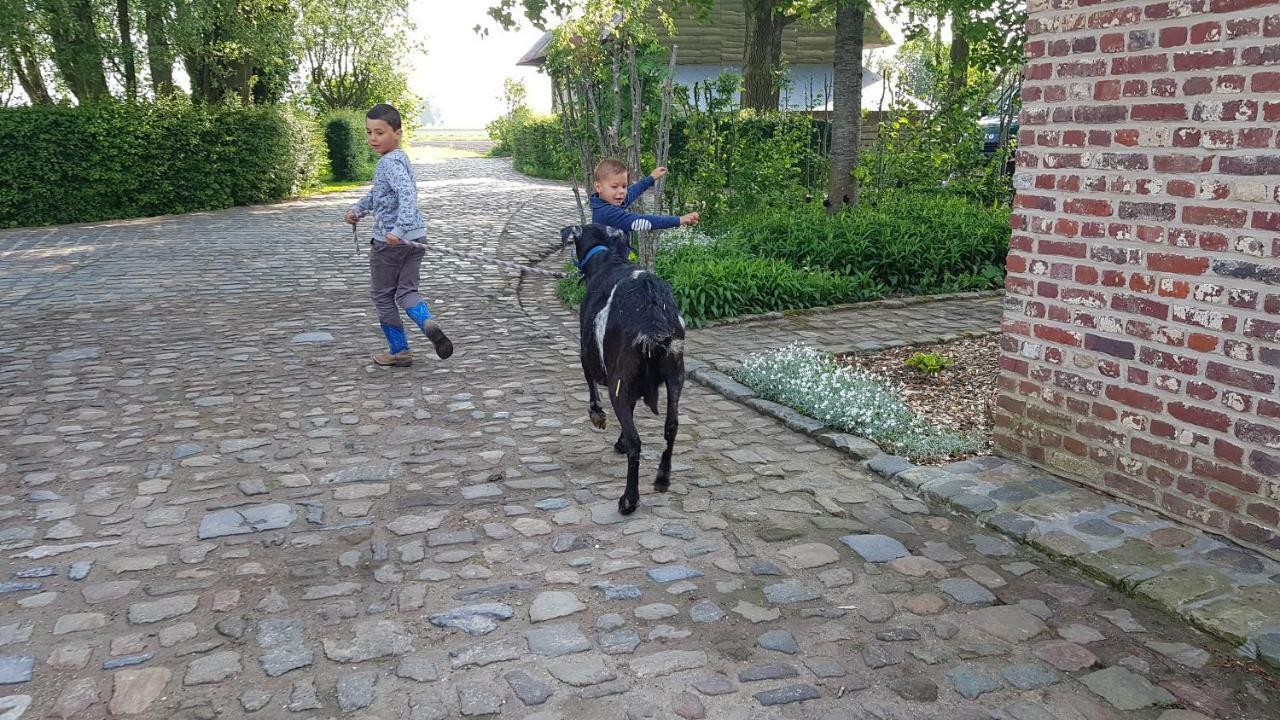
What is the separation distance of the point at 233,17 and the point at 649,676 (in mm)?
19187

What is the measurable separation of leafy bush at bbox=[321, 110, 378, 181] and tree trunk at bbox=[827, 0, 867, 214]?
679 inches

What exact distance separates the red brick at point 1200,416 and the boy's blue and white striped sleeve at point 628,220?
8.27 ft

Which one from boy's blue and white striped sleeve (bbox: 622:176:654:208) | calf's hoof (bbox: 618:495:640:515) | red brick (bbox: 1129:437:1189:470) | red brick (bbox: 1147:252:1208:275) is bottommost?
calf's hoof (bbox: 618:495:640:515)

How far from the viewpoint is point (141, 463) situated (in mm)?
5145

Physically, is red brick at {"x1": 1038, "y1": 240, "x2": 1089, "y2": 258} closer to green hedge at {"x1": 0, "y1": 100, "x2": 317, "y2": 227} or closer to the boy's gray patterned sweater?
the boy's gray patterned sweater

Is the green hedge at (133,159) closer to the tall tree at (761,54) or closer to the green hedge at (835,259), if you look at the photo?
the tall tree at (761,54)

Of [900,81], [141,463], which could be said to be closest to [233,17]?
[900,81]

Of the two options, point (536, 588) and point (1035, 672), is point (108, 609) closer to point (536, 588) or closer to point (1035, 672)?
point (536, 588)

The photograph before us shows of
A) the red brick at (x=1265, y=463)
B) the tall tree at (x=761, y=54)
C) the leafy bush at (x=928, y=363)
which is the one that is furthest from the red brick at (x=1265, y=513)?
the tall tree at (x=761, y=54)

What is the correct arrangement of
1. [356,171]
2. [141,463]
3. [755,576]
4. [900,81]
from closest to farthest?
[755,576]
[141,463]
[900,81]
[356,171]

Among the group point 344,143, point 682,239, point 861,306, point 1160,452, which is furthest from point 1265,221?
point 344,143

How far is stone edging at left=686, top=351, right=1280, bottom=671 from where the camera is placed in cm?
344

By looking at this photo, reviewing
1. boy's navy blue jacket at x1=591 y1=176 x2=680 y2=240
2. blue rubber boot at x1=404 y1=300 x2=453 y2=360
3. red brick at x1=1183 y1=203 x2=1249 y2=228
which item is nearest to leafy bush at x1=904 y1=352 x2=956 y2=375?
boy's navy blue jacket at x1=591 y1=176 x2=680 y2=240

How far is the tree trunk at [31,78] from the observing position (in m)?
17.3
